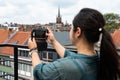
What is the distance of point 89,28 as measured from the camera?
5.07ft

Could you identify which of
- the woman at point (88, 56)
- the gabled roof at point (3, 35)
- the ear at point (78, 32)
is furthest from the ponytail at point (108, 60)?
the gabled roof at point (3, 35)

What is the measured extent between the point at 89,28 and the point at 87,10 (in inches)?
4.1

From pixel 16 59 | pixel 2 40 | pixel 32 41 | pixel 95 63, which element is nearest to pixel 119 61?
pixel 95 63

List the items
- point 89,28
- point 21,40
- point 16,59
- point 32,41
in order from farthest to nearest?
point 21,40
point 16,59
point 32,41
point 89,28

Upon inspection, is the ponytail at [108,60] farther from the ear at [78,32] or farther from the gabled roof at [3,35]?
the gabled roof at [3,35]

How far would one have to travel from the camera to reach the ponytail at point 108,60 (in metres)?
1.57

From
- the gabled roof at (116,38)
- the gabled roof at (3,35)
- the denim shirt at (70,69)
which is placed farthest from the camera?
the gabled roof at (3,35)

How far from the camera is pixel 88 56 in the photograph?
1.57 meters

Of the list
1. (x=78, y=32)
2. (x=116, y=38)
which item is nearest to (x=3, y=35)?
(x=116, y=38)

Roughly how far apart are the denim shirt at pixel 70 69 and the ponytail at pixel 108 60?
39 millimetres

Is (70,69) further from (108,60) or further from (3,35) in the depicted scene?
(3,35)

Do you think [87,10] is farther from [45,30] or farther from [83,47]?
[45,30]

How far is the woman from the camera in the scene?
151 cm

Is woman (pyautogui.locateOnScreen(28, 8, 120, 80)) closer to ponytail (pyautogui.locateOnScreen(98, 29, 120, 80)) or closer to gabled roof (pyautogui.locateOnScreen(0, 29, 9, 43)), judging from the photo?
ponytail (pyautogui.locateOnScreen(98, 29, 120, 80))
